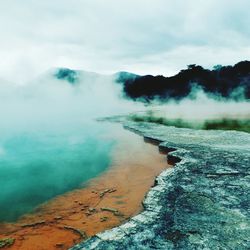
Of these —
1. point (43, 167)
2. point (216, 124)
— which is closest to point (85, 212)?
point (43, 167)

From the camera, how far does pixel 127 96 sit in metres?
54.4

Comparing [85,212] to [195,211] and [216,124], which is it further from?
[216,124]

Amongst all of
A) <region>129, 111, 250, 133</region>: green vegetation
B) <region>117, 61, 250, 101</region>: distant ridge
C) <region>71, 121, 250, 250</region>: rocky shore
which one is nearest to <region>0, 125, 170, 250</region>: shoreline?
<region>71, 121, 250, 250</region>: rocky shore

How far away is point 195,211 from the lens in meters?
3.83

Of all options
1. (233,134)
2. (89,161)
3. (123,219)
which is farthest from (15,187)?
(233,134)

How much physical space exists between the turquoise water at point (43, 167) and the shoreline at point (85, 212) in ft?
1.21

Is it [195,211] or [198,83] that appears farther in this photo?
[198,83]

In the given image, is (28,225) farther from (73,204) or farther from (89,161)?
(89,161)

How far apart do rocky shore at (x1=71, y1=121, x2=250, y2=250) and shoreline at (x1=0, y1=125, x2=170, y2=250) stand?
0.64m

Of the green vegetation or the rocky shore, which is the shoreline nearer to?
the rocky shore

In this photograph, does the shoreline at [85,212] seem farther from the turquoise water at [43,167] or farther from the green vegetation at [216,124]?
the green vegetation at [216,124]

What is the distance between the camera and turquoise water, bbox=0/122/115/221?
5.73m

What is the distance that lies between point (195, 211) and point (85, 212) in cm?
180

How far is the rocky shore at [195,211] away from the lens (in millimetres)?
3156
